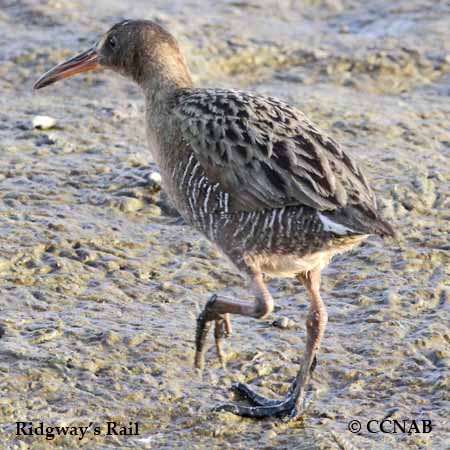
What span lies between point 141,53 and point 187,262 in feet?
4.12

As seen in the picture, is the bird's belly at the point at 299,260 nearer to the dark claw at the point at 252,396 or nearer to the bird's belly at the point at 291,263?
the bird's belly at the point at 291,263

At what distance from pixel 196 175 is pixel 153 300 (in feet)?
3.45

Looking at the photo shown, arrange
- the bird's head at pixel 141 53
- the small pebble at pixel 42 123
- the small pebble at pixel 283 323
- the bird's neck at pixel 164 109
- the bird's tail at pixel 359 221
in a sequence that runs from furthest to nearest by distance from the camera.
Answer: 1. the small pebble at pixel 42 123
2. the bird's head at pixel 141 53
3. the small pebble at pixel 283 323
4. the bird's neck at pixel 164 109
5. the bird's tail at pixel 359 221

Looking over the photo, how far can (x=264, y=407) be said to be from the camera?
561cm

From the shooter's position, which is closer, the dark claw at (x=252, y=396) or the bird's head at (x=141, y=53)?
the dark claw at (x=252, y=396)

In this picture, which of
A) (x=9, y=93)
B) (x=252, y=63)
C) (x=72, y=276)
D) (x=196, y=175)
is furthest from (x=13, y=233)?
(x=252, y=63)

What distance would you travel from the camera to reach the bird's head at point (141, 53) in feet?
21.9

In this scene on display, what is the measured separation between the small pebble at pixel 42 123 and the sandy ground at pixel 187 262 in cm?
5

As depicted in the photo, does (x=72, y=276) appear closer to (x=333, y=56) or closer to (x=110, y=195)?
(x=110, y=195)

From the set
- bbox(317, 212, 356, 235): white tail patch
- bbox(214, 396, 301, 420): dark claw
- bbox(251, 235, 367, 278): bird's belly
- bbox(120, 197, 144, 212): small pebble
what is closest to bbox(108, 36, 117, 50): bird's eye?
bbox(120, 197, 144, 212): small pebble

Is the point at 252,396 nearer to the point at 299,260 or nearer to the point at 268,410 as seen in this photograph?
the point at 268,410

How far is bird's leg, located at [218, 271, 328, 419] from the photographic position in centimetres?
559

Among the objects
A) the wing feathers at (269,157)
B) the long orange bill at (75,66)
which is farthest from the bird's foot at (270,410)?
the long orange bill at (75,66)

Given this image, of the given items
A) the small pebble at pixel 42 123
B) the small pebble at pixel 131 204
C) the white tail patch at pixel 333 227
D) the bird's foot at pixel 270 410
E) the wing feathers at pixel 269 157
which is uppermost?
the wing feathers at pixel 269 157
